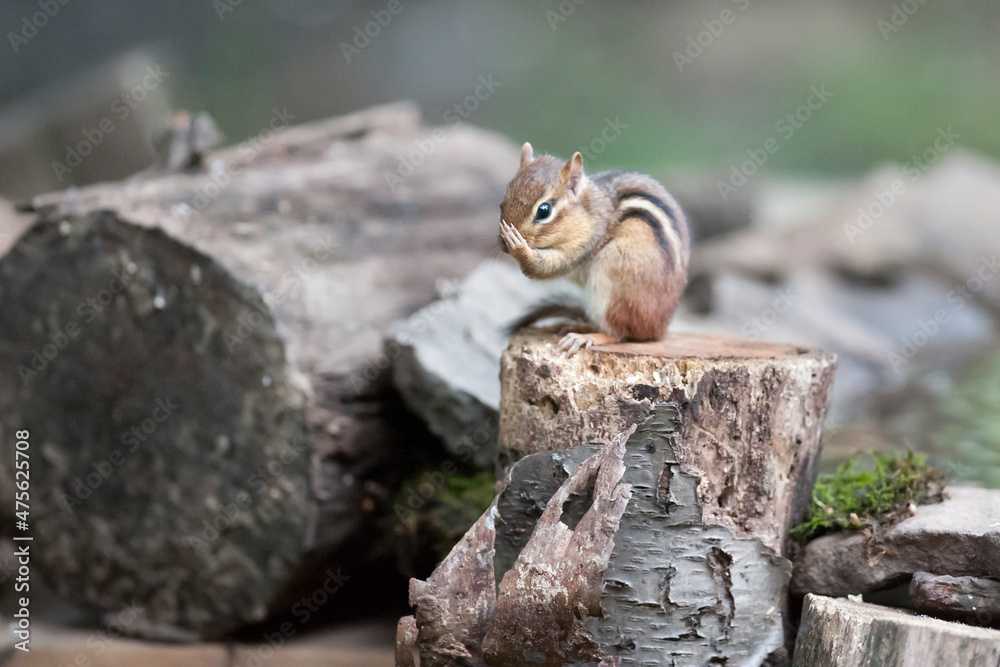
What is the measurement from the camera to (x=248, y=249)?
12.6 feet

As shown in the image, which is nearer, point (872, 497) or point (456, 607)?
point (456, 607)

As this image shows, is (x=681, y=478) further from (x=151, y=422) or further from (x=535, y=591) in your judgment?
(x=151, y=422)

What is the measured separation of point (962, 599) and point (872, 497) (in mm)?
560

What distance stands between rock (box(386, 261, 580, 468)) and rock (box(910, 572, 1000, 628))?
1852mm

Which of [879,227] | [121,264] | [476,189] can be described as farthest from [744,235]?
[121,264]

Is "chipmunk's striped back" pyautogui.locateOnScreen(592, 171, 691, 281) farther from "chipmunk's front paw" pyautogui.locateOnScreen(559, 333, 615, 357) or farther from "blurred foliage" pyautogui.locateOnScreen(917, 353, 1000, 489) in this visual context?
"blurred foliage" pyautogui.locateOnScreen(917, 353, 1000, 489)

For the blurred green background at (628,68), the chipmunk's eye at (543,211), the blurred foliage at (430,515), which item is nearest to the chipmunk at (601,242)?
the chipmunk's eye at (543,211)

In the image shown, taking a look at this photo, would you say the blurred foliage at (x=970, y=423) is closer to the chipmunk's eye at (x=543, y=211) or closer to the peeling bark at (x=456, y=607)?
the chipmunk's eye at (x=543, y=211)

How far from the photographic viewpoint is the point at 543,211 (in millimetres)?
2934

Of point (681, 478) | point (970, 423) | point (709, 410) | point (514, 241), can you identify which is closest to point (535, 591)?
point (681, 478)

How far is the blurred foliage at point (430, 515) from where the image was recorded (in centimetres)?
384

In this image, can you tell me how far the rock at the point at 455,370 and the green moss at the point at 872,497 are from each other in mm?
1411

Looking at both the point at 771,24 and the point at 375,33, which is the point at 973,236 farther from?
the point at 375,33

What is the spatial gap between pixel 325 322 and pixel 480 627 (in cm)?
195
